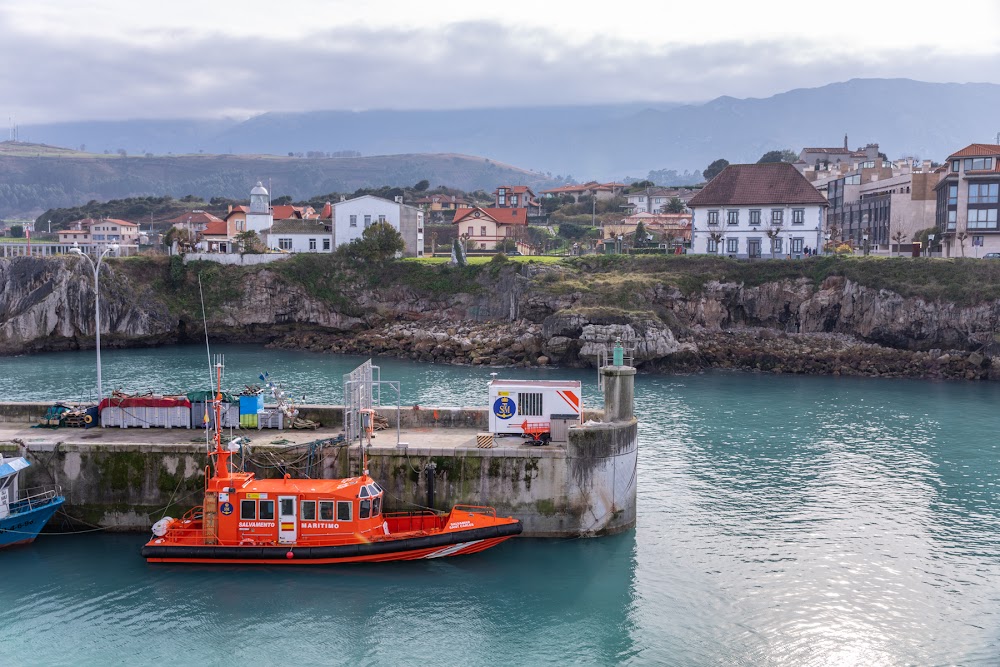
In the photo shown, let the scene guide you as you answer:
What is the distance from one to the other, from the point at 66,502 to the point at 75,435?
8.30 feet

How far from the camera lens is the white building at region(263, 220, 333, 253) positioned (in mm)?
94312

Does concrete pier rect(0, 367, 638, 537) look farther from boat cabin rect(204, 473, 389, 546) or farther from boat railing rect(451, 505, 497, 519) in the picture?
boat cabin rect(204, 473, 389, 546)

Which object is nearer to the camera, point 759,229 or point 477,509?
point 477,509

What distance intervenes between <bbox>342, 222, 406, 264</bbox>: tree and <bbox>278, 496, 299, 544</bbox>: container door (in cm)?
6387

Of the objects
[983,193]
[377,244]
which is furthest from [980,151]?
[377,244]

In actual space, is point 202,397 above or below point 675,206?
below

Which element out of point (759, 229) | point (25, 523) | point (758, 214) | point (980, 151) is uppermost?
point (980, 151)

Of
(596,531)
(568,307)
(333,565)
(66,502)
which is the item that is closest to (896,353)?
(568,307)

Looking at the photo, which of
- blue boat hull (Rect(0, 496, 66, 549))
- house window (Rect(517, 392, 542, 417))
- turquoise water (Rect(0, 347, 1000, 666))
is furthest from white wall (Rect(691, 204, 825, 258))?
blue boat hull (Rect(0, 496, 66, 549))

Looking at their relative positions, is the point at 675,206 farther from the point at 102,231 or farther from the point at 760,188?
the point at 102,231

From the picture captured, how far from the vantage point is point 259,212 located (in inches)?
3932

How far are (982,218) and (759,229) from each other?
66.8 ft

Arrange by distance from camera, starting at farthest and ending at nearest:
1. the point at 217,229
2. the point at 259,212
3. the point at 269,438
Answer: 1. the point at 217,229
2. the point at 259,212
3. the point at 269,438

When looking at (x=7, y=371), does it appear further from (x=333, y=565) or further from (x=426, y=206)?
(x=426, y=206)
